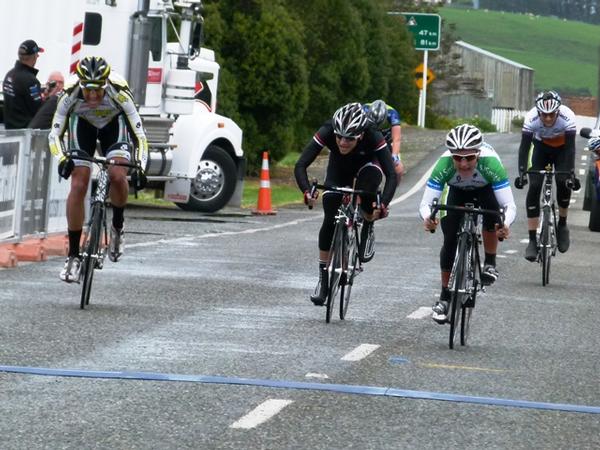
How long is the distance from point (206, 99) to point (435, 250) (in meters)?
7.80

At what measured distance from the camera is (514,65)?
119188 mm

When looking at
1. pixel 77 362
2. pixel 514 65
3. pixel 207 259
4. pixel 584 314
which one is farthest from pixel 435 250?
pixel 514 65

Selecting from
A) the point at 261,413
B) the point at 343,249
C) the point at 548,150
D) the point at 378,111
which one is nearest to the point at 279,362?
the point at 261,413

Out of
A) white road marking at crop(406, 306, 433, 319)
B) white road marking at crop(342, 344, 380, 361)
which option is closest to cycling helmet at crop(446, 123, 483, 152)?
white road marking at crop(342, 344, 380, 361)

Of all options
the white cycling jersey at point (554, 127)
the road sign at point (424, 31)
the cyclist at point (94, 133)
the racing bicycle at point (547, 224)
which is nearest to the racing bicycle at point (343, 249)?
the cyclist at point (94, 133)

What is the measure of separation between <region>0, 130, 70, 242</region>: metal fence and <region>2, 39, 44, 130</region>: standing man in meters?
2.26

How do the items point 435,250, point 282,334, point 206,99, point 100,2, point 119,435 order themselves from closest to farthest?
1. point 119,435
2. point 282,334
3. point 435,250
4. point 100,2
5. point 206,99

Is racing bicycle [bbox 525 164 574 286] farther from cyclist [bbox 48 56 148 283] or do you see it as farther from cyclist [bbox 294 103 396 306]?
cyclist [bbox 48 56 148 283]

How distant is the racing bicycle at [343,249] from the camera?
497 inches

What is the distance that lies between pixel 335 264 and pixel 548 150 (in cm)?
557

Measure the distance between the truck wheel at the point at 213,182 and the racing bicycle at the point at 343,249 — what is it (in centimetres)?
1287

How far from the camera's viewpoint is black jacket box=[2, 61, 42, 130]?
2030 cm

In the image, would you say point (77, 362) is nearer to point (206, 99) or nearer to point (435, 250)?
point (435, 250)

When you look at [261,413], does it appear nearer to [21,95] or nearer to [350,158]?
[350,158]
